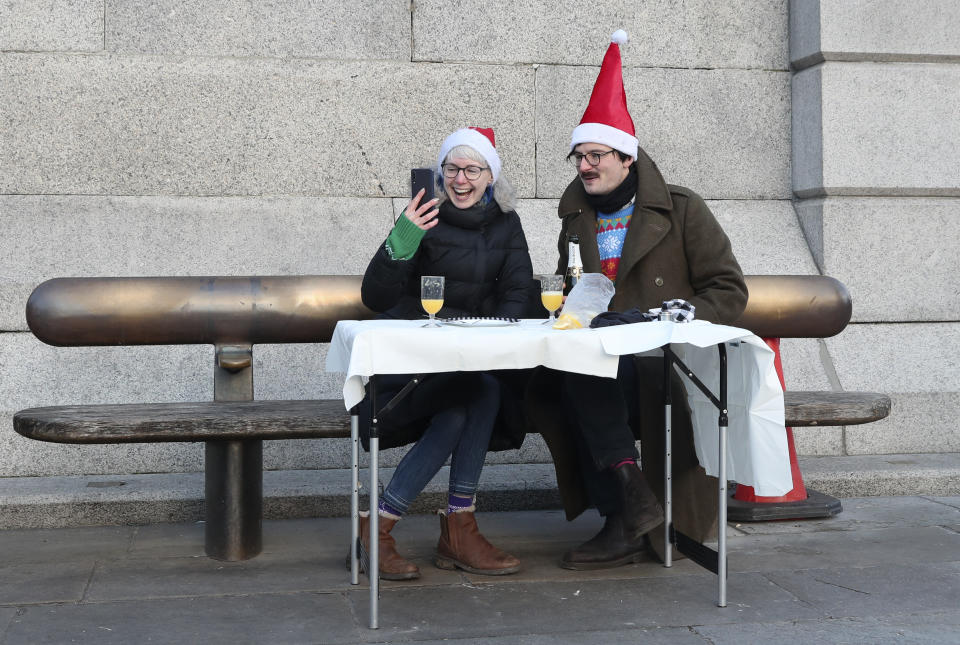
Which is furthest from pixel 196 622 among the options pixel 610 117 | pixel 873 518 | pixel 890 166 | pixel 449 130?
pixel 890 166

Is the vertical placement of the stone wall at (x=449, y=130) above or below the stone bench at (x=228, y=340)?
above

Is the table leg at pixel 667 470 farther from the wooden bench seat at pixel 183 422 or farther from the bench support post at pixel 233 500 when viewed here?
the bench support post at pixel 233 500

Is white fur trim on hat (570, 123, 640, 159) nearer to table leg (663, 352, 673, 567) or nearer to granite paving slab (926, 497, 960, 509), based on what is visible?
table leg (663, 352, 673, 567)

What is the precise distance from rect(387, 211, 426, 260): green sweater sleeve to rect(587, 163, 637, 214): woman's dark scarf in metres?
0.74

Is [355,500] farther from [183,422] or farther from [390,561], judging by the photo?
[183,422]

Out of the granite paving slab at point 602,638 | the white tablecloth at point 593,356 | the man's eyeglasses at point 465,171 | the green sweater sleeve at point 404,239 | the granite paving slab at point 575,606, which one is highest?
the man's eyeglasses at point 465,171

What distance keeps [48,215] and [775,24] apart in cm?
407

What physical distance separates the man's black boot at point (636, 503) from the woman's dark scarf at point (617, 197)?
1.01 meters

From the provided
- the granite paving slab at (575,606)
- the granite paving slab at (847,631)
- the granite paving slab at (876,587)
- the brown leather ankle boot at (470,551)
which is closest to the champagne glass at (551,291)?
the brown leather ankle boot at (470,551)

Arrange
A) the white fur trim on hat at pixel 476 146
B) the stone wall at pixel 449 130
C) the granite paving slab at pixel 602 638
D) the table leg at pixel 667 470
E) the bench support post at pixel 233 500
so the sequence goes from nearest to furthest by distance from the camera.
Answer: the granite paving slab at pixel 602 638
the table leg at pixel 667 470
the bench support post at pixel 233 500
the white fur trim on hat at pixel 476 146
the stone wall at pixel 449 130

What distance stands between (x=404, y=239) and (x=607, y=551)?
130 centimetres

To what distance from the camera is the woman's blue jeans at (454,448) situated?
377 centimetres

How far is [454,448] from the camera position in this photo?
12.5 feet

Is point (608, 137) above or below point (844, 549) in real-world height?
above
